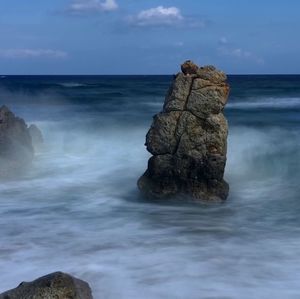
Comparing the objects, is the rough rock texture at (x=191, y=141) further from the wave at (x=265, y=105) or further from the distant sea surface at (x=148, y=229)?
the wave at (x=265, y=105)

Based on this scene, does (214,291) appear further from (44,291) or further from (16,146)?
(16,146)

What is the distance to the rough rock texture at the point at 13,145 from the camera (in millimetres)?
20109

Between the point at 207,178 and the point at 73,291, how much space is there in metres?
8.62

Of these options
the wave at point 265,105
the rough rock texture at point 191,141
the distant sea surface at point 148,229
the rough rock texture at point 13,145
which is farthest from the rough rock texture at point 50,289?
the wave at point 265,105

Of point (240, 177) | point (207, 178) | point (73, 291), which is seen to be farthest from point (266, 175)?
point (73, 291)

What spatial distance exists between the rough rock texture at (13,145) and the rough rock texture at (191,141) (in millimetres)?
6154

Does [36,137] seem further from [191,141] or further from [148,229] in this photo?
[148,229]

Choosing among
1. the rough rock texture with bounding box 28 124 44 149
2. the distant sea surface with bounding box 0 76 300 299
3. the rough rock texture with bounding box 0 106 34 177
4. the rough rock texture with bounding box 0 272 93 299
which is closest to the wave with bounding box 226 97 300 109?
the distant sea surface with bounding box 0 76 300 299

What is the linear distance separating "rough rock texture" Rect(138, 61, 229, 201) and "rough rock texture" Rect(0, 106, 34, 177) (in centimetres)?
615

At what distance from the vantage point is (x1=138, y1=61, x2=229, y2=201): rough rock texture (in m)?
15.6

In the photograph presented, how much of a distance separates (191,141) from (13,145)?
8061mm

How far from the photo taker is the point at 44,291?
23.8ft

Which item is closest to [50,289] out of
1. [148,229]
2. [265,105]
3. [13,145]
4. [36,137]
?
[148,229]

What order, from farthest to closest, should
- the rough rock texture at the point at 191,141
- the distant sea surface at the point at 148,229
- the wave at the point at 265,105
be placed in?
the wave at the point at 265,105 → the rough rock texture at the point at 191,141 → the distant sea surface at the point at 148,229
